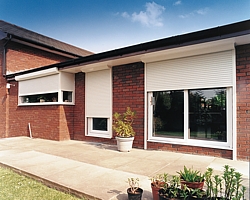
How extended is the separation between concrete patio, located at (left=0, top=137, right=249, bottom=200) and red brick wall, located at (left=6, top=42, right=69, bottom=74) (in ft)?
19.2

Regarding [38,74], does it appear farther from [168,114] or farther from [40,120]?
[168,114]

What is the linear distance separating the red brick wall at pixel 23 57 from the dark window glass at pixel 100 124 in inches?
232

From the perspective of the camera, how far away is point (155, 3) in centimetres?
369

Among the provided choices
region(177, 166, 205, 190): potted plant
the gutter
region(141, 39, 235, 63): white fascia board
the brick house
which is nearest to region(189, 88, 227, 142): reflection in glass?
the brick house

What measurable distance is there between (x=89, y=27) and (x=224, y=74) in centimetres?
374

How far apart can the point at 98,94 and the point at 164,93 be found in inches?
106

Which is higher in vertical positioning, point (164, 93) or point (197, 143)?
point (164, 93)

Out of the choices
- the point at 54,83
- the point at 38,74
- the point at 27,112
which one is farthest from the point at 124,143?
the point at 27,112

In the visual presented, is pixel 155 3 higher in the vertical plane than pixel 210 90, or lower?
higher

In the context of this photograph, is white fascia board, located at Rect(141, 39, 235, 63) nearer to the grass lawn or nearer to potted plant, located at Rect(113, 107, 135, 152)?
potted plant, located at Rect(113, 107, 135, 152)

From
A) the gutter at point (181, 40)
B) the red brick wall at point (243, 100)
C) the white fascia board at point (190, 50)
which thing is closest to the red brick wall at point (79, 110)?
the gutter at point (181, 40)

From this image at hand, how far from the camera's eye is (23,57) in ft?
34.4

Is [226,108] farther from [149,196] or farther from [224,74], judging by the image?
[149,196]

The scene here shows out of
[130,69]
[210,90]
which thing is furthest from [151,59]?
[210,90]
